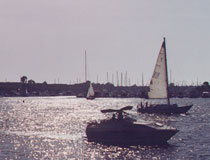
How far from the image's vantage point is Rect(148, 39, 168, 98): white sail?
3907 inches

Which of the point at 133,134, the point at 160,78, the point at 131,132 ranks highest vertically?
the point at 160,78

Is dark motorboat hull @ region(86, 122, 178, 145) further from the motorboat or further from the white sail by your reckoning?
the white sail

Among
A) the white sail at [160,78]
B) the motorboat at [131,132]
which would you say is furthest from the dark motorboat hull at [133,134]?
the white sail at [160,78]

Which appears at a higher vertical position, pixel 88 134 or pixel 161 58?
pixel 161 58

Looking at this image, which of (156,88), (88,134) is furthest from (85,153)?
(156,88)

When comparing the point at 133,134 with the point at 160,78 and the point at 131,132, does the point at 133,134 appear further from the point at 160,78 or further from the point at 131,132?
the point at 160,78

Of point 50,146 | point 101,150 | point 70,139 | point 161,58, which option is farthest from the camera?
point 161,58

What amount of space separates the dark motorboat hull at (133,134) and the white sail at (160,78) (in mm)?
43592

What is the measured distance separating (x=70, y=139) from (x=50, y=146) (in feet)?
26.5

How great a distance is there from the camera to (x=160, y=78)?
328 feet

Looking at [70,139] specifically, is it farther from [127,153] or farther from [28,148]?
[127,153]

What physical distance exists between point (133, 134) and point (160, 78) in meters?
46.1

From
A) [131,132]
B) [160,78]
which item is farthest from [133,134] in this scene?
[160,78]

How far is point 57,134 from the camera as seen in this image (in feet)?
245
